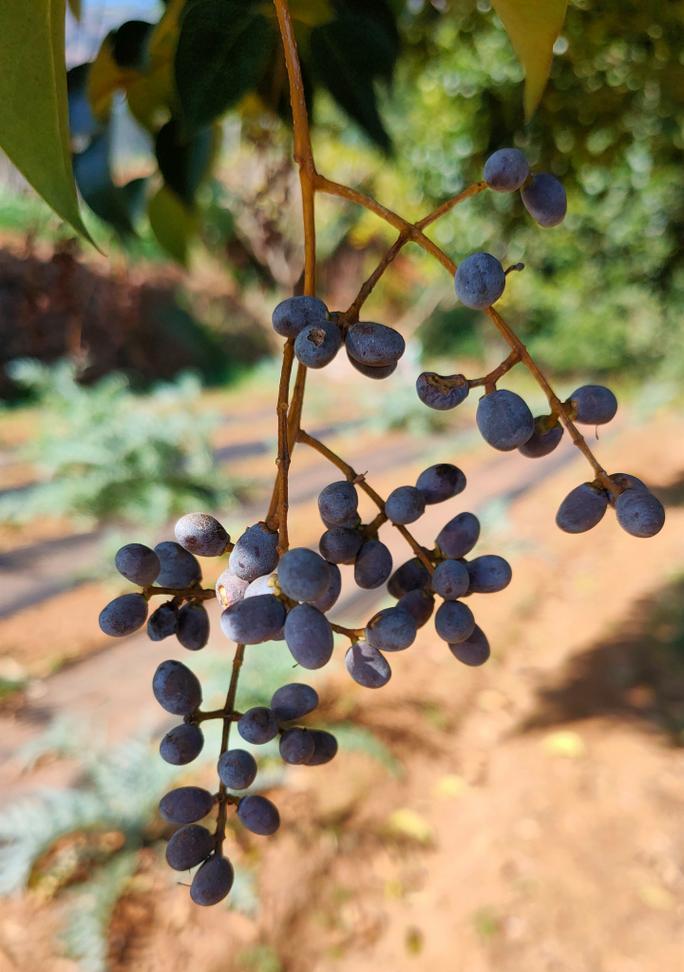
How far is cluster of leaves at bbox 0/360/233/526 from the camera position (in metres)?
4.39

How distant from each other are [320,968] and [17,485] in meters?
3.78

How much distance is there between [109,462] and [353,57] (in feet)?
13.7

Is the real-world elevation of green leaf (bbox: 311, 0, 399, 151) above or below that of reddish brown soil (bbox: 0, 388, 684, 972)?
above

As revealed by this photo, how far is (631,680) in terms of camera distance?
10.2 feet

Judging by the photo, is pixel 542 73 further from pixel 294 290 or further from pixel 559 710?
pixel 559 710

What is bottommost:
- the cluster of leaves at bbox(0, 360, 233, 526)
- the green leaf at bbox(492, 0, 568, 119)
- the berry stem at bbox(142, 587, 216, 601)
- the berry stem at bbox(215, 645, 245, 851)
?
the cluster of leaves at bbox(0, 360, 233, 526)

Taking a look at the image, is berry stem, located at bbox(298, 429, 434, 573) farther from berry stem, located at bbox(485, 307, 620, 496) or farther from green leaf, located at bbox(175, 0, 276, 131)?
green leaf, located at bbox(175, 0, 276, 131)

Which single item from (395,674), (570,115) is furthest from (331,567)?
(395,674)

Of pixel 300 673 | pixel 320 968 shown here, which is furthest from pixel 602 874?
pixel 300 673

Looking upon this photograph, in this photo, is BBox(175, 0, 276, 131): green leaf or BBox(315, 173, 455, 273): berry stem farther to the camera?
BBox(175, 0, 276, 131): green leaf

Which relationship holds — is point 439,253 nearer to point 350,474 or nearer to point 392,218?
point 392,218

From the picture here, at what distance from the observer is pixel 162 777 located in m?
2.30

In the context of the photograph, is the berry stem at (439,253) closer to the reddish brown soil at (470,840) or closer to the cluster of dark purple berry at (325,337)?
the cluster of dark purple berry at (325,337)

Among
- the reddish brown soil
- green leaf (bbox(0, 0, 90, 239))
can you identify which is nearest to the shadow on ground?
the reddish brown soil
